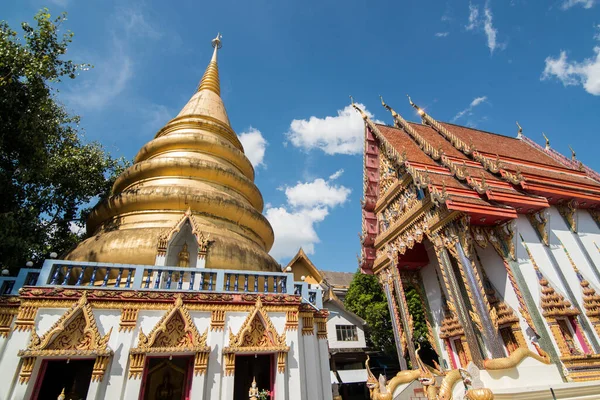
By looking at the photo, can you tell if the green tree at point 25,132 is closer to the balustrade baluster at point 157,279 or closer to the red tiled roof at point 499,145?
the balustrade baluster at point 157,279

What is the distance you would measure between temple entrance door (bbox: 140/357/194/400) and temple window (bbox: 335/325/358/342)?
1389cm

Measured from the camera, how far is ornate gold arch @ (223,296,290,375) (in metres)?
5.49

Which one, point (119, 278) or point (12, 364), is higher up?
point (119, 278)

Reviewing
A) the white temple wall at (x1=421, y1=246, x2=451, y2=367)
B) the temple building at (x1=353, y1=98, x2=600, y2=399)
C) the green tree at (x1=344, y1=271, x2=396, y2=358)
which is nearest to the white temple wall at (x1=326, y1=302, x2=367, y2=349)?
the green tree at (x1=344, y1=271, x2=396, y2=358)

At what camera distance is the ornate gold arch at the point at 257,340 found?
5488mm

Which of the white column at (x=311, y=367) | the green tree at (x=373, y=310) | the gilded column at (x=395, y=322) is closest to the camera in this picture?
the white column at (x=311, y=367)

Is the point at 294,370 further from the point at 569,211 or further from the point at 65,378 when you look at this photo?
the point at 569,211

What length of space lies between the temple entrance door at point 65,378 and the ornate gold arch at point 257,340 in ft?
8.70

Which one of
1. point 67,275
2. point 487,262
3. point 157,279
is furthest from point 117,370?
point 487,262

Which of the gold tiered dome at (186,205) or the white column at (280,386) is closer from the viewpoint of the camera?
the white column at (280,386)

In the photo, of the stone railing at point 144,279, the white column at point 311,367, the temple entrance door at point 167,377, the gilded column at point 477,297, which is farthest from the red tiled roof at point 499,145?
the temple entrance door at point 167,377

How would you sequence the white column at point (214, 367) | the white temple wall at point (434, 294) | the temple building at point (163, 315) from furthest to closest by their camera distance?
the white temple wall at point (434, 294)
the white column at point (214, 367)
the temple building at point (163, 315)

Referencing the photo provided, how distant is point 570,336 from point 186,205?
9610 mm

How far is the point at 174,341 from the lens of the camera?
213 inches
